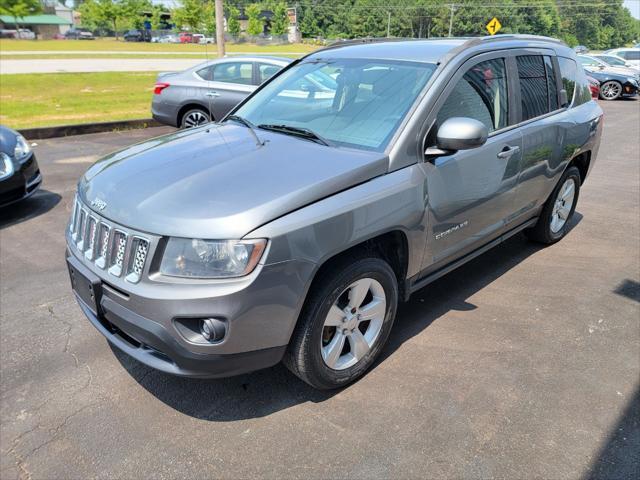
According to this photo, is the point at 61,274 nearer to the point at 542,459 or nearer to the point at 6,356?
the point at 6,356

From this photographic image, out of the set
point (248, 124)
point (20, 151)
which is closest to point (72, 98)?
point (20, 151)

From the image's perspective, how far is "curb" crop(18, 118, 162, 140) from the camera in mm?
9875

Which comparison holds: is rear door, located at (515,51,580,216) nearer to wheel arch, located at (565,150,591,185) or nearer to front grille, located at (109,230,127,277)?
wheel arch, located at (565,150,591,185)

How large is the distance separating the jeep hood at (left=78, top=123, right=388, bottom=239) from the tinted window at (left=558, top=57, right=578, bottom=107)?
2704 millimetres

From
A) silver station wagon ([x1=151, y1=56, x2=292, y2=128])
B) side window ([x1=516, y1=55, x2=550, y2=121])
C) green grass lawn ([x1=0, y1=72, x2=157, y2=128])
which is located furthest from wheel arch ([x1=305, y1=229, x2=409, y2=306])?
green grass lawn ([x1=0, y1=72, x2=157, y2=128])

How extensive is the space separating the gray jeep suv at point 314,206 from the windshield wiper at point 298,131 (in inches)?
0.6

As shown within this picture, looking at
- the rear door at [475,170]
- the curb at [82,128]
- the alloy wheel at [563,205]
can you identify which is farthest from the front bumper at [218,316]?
the curb at [82,128]

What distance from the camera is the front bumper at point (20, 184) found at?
5.43 meters

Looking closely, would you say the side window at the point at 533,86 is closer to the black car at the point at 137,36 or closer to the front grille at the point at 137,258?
the front grille at the point at 137,258

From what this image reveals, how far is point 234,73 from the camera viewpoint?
31.9ft

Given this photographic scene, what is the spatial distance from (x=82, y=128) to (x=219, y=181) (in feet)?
30.8

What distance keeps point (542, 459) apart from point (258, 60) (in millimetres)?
8596

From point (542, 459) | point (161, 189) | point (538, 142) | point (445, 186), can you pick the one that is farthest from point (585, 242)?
point (161, 189)

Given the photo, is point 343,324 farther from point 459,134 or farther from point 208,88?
point 208,88
